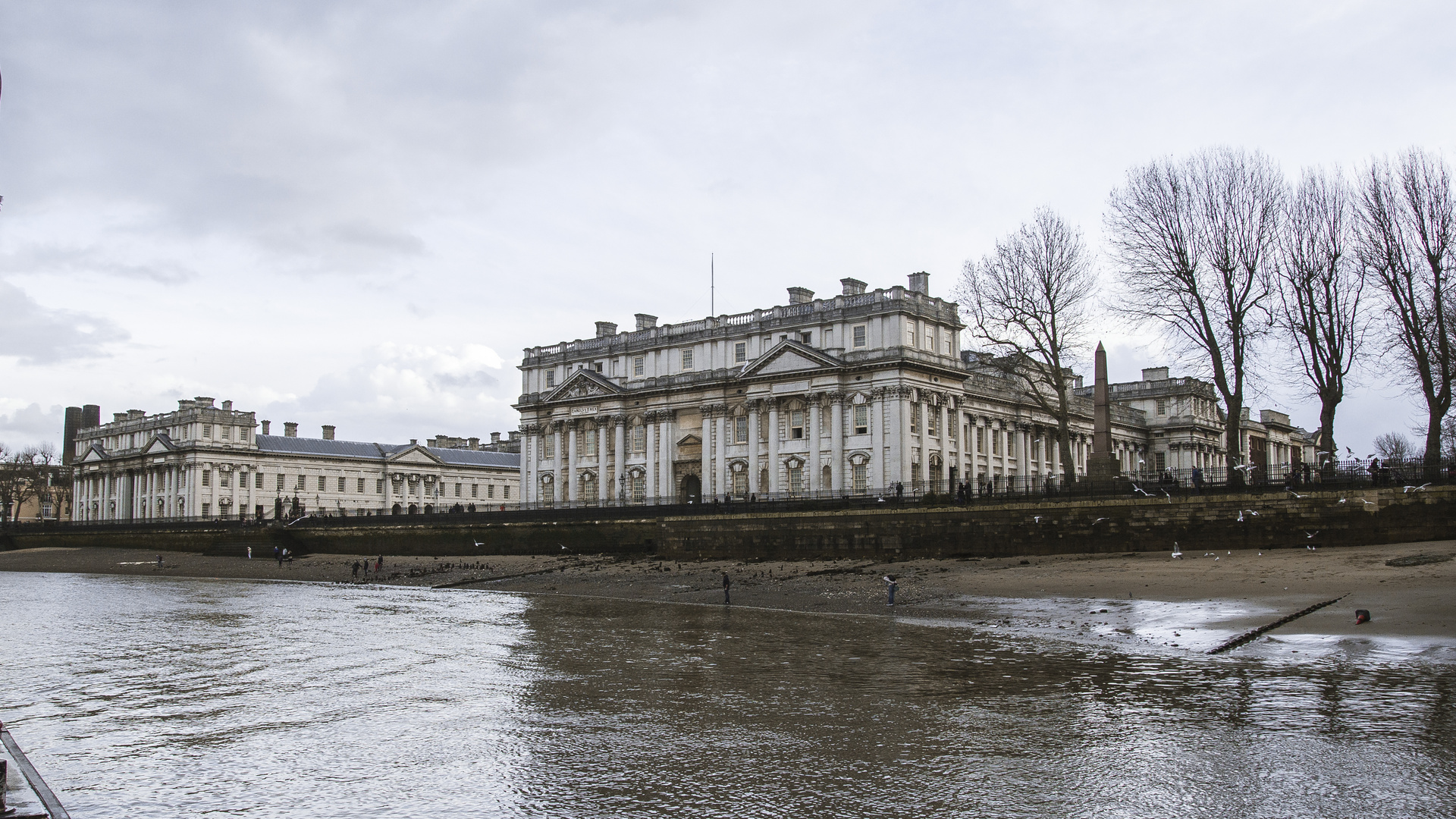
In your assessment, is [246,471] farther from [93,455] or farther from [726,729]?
[726,729]

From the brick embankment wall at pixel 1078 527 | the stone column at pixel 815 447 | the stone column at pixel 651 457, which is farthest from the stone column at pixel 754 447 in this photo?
the brick embankment wall at pixel 1078 527

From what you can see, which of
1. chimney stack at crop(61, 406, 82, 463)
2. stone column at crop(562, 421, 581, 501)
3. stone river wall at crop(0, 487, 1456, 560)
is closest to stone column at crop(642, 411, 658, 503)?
stone column at crop(562, 421, 581, 501)

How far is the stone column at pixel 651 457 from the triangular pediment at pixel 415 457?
48.4m

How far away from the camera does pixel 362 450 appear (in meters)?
108

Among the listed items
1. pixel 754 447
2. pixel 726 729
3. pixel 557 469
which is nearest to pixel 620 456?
pixel 557 469

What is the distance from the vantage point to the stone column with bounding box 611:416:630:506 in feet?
224

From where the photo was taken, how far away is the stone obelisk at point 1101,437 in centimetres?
3738

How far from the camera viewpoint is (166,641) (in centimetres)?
2447

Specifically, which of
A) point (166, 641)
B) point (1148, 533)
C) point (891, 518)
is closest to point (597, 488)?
point (891, 518)

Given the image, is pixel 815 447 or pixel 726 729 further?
pixel 815 447

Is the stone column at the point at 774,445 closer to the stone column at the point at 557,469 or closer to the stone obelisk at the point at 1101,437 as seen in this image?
the stone column at the point at 557,469

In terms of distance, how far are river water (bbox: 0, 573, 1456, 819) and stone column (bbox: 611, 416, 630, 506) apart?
44.5m

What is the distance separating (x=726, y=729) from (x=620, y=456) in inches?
2178

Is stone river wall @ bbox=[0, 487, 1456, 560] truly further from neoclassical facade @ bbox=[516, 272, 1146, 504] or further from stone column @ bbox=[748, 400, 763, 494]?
stone column @ bbox=[748, 400, 763, 494]
